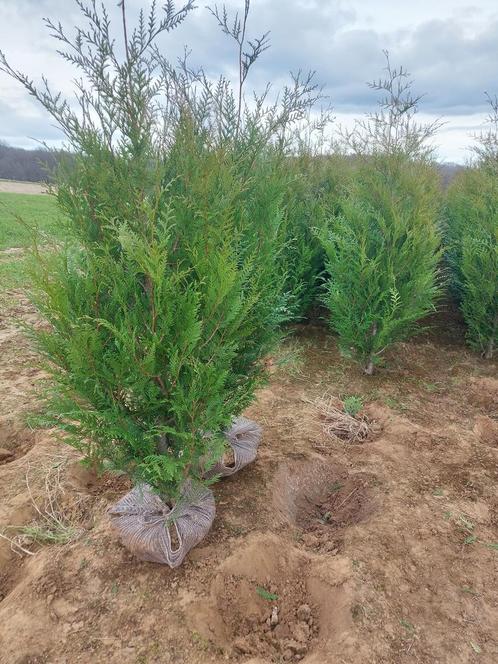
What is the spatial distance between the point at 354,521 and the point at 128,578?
1.62 metres

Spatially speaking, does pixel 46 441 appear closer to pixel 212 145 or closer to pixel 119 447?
pixel 119 447

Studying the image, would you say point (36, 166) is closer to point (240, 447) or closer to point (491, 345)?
point (240, 447)

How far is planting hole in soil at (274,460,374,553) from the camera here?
10.2 feet

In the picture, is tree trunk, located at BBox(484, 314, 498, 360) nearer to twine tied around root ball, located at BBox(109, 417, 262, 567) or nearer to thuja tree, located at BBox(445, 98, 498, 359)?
thuja tree, located at BBox(445, 98, 498, 359)

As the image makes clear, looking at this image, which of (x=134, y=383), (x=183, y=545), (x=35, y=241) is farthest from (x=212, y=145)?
(x=183, y=545)

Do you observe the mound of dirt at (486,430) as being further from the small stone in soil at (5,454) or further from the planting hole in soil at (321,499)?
the small stone in soil at (5,454)

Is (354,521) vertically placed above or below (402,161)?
below

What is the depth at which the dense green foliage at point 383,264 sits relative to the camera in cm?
500

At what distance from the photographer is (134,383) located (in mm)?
2246

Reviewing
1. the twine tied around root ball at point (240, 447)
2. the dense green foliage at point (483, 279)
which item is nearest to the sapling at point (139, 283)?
the twine tied around root ball at point (240, 447)

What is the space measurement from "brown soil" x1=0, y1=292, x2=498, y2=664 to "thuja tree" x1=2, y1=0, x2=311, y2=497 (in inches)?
26.2

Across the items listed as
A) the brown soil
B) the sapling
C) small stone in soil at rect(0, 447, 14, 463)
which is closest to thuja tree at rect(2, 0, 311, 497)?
the sapling

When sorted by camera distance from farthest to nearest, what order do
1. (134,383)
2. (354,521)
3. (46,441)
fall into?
1. (46,441)
2. (354,521)
3. (134,383)

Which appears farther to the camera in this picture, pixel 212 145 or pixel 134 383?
pixel 212 145
